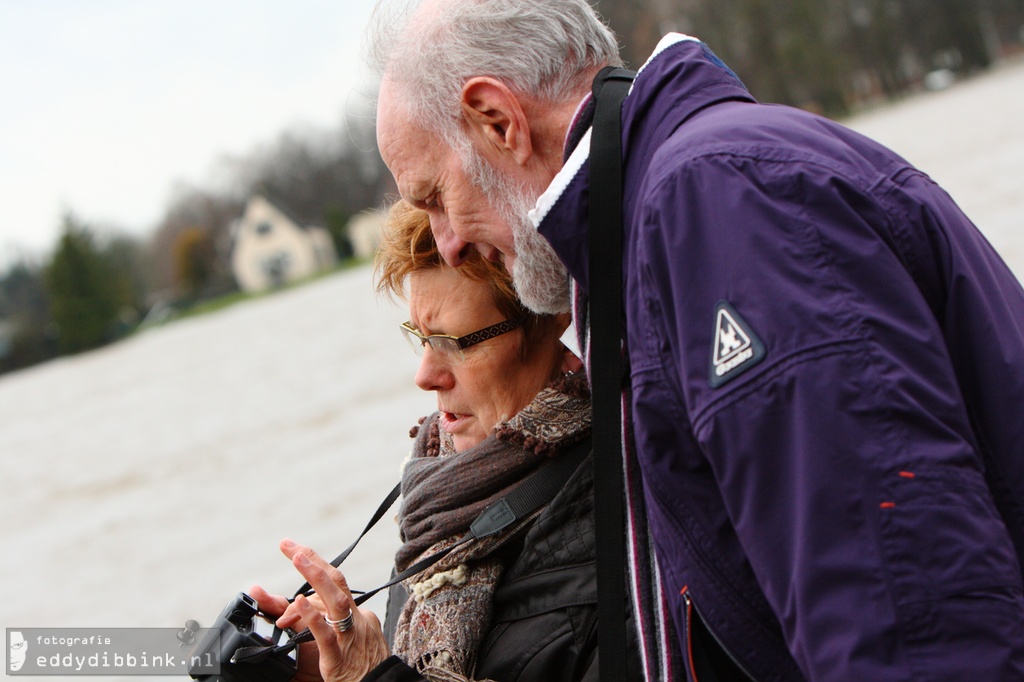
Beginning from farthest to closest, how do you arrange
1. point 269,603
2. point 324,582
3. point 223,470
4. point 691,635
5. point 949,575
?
point 223,470 < point 269,603 < point 324,582 < point 691,635 < point 949,575

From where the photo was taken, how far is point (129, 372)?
31.5 metres

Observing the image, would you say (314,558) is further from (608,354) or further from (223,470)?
(223,470)

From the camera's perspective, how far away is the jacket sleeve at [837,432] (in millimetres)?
1144

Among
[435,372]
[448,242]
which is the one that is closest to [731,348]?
[448,242]

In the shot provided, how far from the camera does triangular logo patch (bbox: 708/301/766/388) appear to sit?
123cm

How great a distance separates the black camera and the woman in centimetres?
9

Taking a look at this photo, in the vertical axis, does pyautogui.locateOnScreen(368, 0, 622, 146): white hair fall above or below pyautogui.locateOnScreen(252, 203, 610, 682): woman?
above

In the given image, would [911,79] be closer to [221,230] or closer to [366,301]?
[221,230]

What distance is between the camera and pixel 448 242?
212cm

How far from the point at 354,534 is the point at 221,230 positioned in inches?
3467

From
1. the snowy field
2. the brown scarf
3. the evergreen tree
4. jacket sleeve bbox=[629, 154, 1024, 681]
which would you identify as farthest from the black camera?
the evergreen tree

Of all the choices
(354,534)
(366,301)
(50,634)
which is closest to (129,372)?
(366,301)

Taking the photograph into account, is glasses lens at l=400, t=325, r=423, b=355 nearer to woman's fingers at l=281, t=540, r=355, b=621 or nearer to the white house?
woman's fingers at l=281, t=540, r=355, b=621

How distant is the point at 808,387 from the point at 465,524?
132 centimetres
